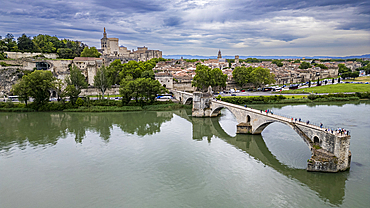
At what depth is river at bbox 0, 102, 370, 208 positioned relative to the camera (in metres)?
11.0

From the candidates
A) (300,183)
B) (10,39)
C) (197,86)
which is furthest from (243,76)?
(10,39)

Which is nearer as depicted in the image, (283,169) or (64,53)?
(283,169)

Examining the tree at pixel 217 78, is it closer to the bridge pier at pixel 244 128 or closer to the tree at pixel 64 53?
the bridge pier at pixel 244 128

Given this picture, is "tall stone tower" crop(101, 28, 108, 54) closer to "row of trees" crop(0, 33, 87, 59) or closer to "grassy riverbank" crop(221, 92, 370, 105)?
"row of trees" crop(0, 33, 87, 59)

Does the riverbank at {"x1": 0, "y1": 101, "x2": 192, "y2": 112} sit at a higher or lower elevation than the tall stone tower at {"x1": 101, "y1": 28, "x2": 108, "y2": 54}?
lower

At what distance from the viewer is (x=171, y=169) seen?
45.9 ft

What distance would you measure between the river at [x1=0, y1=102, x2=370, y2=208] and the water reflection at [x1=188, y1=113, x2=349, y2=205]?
0.05 m

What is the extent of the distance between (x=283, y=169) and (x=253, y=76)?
38145mm

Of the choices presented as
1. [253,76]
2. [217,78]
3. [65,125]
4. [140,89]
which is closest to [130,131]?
[65,125]

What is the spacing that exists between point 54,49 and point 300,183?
2361 inches

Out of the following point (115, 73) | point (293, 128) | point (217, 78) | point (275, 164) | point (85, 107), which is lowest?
point (275, 164)

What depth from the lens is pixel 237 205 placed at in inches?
413

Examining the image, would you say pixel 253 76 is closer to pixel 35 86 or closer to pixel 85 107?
pixel 85 107

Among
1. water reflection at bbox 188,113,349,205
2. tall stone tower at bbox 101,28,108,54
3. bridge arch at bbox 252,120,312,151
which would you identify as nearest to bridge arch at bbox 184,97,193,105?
water reflection at bbox 188,113,349,205
